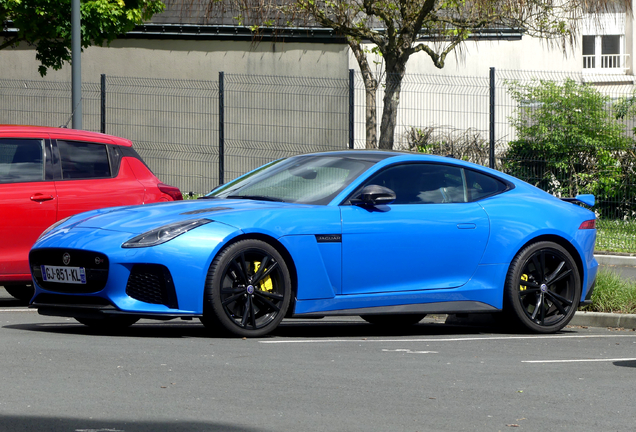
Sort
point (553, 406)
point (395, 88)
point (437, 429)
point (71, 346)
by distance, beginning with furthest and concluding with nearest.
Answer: point (395, 88) → point (71, 346) → point (553, 406) → point (437, 429)

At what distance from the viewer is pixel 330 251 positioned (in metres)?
7.46

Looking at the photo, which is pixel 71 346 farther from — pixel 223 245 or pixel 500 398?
pixel 500 398

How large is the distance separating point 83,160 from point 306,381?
4747 mm

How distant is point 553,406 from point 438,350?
1.99 m

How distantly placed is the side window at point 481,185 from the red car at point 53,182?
3.11 metres

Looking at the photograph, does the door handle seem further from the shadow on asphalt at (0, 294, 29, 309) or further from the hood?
the hood

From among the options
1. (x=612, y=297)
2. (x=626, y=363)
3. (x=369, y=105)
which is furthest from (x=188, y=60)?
(x=626, y=363)

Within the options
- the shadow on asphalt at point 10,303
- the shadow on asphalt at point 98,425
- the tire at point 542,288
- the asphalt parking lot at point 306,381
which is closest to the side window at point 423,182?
the tire at point 542,288

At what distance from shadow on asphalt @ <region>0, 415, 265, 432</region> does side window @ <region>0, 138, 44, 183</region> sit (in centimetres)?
500

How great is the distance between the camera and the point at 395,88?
1677cm

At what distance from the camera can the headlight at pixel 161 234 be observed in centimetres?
692

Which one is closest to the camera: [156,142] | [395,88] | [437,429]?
[437,429]

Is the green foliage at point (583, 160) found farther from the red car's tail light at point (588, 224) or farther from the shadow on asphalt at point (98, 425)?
the shadow on asphalt at point (98, 425)

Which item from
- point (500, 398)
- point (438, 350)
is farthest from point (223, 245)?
point (500, 398)
